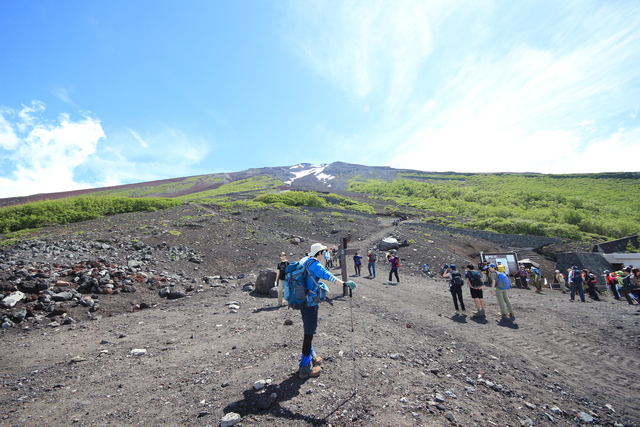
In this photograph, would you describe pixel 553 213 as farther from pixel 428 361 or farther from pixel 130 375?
pixel 130 375

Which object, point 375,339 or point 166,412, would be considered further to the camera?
point 375,339

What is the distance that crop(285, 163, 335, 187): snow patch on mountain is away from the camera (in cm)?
11311

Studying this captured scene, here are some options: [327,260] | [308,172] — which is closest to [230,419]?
[327,260]

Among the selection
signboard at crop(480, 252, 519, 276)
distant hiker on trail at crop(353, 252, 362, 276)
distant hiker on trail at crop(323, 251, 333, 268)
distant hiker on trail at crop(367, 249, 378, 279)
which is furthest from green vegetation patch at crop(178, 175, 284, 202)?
signboard at crop(480, 252, 519, 276)

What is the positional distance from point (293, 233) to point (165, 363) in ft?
71.3

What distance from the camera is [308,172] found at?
445ft

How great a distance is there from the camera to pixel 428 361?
4902 mm

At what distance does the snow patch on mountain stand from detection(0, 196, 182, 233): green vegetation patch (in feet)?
252

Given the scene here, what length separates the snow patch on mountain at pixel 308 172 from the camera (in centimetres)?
11311

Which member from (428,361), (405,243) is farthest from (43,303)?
(405,243)

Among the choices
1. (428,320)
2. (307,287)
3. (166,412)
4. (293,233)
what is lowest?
(428,320)

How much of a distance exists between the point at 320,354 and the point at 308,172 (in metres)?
133

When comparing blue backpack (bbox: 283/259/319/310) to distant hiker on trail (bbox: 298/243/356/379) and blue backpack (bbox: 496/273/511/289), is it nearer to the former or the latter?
distant hiker on trail (bbox: 298/243/356/379)

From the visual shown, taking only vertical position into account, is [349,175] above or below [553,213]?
above
